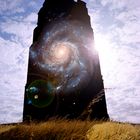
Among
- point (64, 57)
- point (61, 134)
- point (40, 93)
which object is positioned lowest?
point (61, 134)

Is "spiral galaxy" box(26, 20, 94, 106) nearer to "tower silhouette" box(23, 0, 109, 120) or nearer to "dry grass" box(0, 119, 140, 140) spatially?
"tower silhouette" box(23, 0, 109, 120)

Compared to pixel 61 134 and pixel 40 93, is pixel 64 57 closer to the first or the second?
pixel 40 93

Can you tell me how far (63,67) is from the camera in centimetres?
1873

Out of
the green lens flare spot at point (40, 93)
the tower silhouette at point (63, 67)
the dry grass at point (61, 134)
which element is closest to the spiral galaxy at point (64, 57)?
the tower silhouette at point (63, 67)

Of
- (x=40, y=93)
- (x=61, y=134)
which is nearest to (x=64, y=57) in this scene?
(x=40, y=93)

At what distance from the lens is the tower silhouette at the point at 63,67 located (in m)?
17.8

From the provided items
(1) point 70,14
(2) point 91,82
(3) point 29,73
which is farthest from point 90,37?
(3) point 29,73

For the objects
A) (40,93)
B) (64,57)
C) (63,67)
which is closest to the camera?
(40,93)

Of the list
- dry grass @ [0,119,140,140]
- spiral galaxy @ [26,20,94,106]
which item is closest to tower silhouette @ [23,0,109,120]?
spiral galaxy @ [26,20,94,106]

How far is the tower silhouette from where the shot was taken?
17.8 meters

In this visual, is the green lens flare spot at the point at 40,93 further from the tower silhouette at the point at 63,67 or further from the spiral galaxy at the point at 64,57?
the spiral galaxy at the point at 64,57

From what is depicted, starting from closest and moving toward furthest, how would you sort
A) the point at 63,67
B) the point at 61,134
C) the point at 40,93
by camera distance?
1. the point at 61,134
2. the point at 40,93
3. the point at 63,67

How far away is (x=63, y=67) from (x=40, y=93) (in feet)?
8.81

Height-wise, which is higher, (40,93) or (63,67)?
(63,67)
